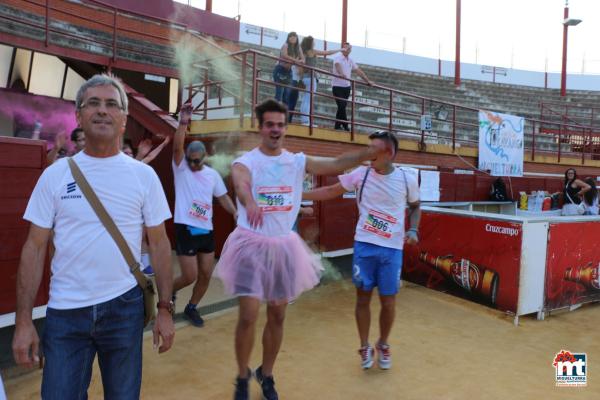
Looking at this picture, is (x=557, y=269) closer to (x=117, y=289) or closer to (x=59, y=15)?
(x=117, y=289)

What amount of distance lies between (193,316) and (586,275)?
17.6 feet

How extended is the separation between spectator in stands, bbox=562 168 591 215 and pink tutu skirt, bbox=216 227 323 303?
1025 cm

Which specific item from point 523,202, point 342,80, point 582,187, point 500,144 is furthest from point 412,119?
point 342,80

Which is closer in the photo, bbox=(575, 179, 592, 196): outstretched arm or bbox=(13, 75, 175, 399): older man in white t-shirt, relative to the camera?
bbox=(13, 75, 175, 399): older man in white t-shirt

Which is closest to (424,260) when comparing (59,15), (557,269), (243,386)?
(557,269)

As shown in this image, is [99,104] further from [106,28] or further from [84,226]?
[106,28]

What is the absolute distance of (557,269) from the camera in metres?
6.21

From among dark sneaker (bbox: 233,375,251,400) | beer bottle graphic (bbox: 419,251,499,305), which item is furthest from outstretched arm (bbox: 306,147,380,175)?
beer bottle graphic (bbox: 419,251,499,305)

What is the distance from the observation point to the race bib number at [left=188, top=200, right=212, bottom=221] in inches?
202

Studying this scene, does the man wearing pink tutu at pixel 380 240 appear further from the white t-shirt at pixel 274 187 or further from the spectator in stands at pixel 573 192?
the spectator in stands at pixel 573 192

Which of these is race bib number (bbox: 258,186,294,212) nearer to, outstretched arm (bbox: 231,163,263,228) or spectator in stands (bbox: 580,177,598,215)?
outstretched arm (bbox: 231,163,263,228)

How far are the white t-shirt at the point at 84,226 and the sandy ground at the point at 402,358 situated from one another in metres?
1.93

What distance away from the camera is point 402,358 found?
4.64m

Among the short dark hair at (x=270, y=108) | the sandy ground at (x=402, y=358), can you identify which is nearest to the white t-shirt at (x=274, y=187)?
the short dark hair at (x=270, y=108)
